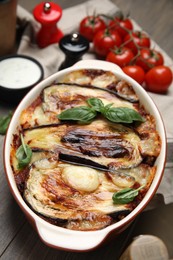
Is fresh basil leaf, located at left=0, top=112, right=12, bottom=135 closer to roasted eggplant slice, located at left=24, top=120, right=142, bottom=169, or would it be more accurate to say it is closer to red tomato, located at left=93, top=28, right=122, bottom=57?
roasted eggplant slice, located at left=24, top=120, right=142, bottom=169

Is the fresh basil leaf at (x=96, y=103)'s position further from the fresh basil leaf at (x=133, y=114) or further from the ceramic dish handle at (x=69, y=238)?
the ceramic dish handle at (x=69, y=238)

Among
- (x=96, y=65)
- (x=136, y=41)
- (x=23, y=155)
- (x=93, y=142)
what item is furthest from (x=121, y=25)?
(x=23, y=155)

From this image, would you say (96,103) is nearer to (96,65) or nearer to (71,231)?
(96,65)

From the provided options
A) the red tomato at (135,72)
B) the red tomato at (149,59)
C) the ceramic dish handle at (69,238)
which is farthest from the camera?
the red tomato at (149,59)

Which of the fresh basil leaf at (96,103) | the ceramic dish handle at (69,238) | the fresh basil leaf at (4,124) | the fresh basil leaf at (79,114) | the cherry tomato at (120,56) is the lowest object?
the fresh basil leaf at (4,124)

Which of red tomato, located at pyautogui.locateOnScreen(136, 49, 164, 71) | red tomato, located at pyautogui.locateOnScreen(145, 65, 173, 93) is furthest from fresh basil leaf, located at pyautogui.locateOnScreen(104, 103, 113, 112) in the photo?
red tomato, located at pyautogui.locateOnScreen(136, 49, 164, 71)

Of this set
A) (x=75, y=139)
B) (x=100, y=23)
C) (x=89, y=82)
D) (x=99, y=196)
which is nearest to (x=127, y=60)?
(x=100, y=23)

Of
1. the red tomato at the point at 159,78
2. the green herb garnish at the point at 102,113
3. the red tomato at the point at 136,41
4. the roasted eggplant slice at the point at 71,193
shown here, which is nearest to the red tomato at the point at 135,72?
the red tomato at the point at 159,78

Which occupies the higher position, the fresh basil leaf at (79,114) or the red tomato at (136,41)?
the fresh basil leaf at (79,114)
